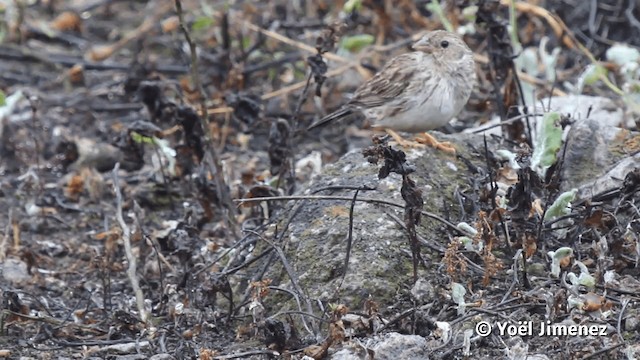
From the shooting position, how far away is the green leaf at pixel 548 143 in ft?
14.4

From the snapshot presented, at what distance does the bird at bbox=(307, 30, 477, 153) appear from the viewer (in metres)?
5.26

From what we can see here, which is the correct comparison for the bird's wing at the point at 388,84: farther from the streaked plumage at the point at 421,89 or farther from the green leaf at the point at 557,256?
the green leaf at the point at 557,256

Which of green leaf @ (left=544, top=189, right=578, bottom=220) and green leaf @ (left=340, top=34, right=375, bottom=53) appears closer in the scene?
green leaf @ (left=544, top=189, right=578, bottom=220)

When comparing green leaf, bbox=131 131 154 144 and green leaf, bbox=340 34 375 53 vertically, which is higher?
green leaf, bbox=340 34 375 53

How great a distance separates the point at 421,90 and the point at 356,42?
5.34 feet

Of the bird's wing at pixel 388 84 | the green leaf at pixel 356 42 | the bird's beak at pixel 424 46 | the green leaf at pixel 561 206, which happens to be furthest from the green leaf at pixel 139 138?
the green leaf at pixel 561 206

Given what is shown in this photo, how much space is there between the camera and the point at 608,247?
4062mm

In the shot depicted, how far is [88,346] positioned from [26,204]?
78.3 inches

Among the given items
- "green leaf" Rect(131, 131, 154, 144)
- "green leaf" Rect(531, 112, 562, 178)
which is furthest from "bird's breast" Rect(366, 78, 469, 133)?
"green leaf" Rect(131, 131, 154, 144)

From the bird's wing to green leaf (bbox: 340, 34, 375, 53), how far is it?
1184 millimetres

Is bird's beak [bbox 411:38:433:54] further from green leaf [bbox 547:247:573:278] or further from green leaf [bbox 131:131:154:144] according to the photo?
green leaf [bbox 547:247:573:278]

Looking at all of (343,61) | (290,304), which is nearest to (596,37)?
(343,61)

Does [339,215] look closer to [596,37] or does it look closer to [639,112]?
[639,112]

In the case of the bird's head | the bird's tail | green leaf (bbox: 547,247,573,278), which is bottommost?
green leaf (bbox: 547,247,573,278)
